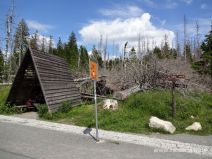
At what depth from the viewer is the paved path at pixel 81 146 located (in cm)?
737

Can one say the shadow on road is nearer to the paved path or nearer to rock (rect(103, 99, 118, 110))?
the paved path

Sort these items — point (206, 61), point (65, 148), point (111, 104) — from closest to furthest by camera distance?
point (65, 148) → point (111, 104) → point (206, 61)

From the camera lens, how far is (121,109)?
44.4 ft

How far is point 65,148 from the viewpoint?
793 centimetres

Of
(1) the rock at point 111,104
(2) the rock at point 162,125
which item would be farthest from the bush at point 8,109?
(2) the rock at point 162,125

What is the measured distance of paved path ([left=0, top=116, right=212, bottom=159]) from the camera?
24.2ft

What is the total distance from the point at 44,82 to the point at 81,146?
6.66m


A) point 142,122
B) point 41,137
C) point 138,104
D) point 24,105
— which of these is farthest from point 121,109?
point 24,105

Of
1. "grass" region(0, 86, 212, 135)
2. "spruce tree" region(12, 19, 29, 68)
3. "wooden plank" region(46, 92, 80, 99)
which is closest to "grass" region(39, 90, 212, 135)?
"grass" region(0, 86, 212, 135)

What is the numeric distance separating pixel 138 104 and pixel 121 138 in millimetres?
4582

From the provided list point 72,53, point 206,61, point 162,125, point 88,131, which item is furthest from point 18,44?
point 162,125

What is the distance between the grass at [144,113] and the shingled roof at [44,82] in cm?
110

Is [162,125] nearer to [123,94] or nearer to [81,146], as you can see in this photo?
[81,146]

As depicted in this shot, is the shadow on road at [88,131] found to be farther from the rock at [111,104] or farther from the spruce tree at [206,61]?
the spruce tree at [206,61]
